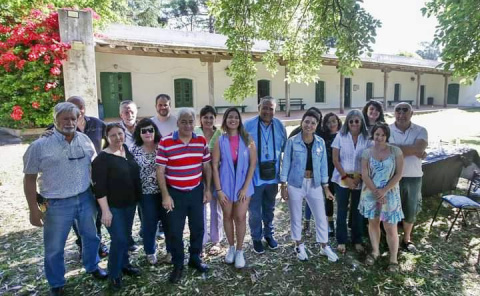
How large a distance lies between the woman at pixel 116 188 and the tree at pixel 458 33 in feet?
14.5

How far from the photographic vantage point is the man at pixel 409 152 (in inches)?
136

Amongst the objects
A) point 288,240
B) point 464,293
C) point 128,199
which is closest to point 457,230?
point 464,293

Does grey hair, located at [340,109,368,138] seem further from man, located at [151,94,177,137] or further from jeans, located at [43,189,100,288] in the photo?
jeans, located at [43,189,100,288]

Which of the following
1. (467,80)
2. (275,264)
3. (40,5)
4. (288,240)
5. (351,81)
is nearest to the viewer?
(275,264)

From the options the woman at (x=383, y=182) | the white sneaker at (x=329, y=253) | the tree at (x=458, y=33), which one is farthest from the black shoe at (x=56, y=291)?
the tree at (x=458, y=33)

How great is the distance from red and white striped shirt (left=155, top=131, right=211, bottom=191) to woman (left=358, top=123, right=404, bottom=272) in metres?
1.66

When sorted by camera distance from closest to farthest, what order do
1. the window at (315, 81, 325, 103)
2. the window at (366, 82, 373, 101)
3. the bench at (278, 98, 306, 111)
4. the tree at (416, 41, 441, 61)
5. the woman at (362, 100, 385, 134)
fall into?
the woman at (362, 100, 385, 134) < the bench at (278, 98, 306, 111) < the window at (315, 81, 325, 103) < the window at (366, 82, 373, 101) < the tree at (416, 41, 441, 61)

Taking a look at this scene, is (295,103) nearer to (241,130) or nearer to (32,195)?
(241,130)

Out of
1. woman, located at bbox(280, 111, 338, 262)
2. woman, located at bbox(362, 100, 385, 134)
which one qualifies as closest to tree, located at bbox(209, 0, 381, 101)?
woman, located at bbox(362, 100, 385, 134)

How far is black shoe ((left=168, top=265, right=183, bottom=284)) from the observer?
301cm

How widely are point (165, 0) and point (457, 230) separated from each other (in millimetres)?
32816

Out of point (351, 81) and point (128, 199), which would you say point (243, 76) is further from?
point (351, 81)

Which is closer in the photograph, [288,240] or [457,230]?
[288,240]

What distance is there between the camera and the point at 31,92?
9539mm
